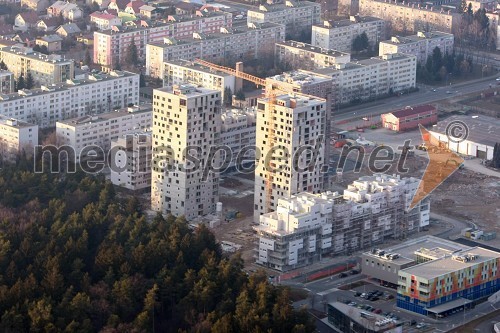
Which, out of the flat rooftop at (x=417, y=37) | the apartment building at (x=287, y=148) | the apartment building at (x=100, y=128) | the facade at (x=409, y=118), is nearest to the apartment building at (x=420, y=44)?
the flat rooftop at (x=417, y=37)

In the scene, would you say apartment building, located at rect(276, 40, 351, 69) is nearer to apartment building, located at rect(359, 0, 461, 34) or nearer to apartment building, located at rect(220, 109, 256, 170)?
apartment building, located at rect(359, 0, 461, 34)

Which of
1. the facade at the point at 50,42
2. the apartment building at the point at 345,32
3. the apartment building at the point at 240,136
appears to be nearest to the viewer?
the apartment building at the point at 240,136

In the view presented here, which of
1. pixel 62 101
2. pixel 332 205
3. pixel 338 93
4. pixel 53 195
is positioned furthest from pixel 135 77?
pixel 332 205

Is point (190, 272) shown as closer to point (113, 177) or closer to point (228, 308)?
point (228, 308)

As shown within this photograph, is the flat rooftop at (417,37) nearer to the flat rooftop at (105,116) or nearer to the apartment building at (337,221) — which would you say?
the flat rooftop at (105,116)

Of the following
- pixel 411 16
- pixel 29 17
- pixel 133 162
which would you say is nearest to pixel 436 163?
pixel 133 162

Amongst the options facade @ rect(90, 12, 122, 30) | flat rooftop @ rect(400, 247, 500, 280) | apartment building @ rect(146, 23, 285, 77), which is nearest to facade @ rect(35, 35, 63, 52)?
facade @ rect(90, 12, 122, 30)
